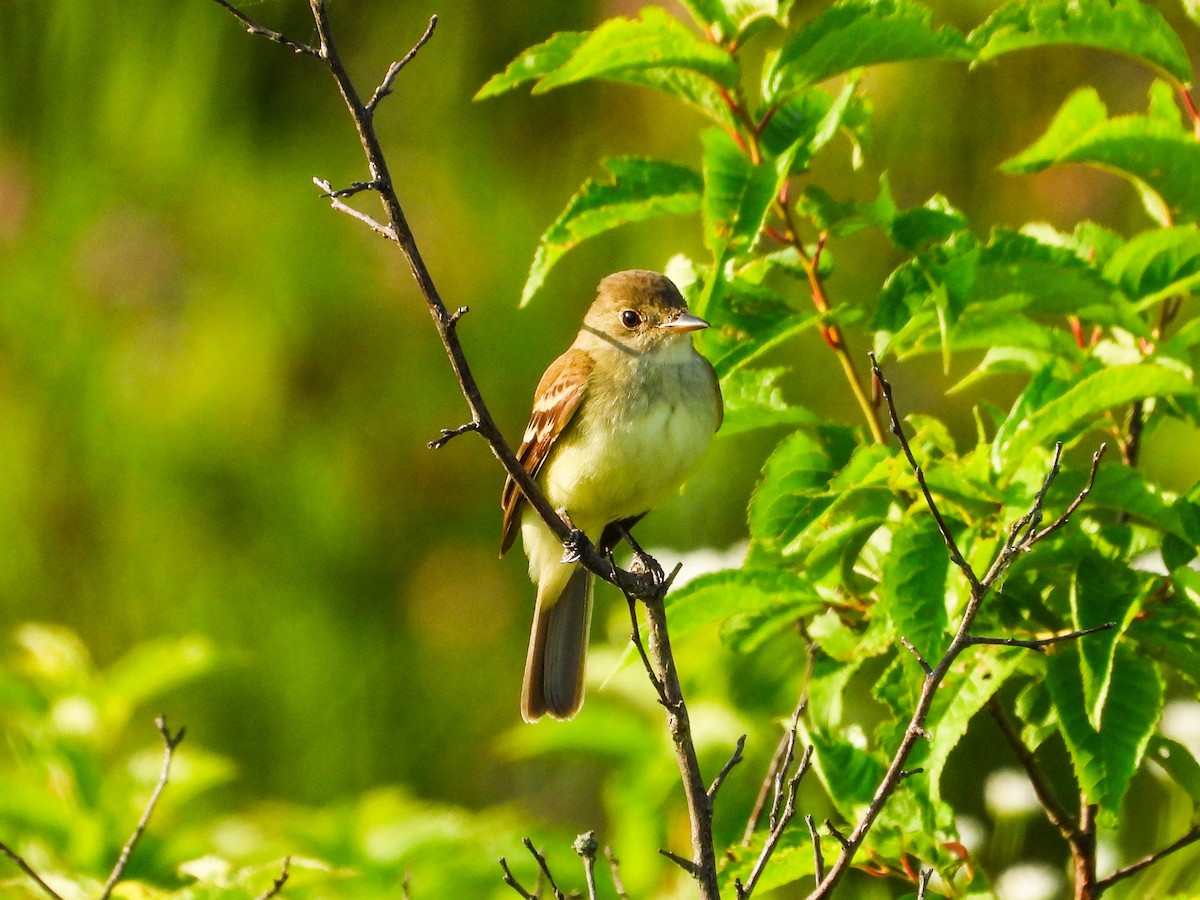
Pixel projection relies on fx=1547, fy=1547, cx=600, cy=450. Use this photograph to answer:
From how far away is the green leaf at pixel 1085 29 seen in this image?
236 centimetres

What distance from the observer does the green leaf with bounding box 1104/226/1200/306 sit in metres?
2.36

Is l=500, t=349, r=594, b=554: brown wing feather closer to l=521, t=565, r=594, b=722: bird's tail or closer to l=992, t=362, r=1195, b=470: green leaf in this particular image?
l=521, t=565, r=594, b=722: bird's tail

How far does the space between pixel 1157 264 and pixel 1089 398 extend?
14.2 inches

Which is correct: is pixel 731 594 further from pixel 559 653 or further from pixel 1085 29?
pixel 559 653

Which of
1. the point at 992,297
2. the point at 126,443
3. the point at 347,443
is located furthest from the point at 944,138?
the point at 126,443

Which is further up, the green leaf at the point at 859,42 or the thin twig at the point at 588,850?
the green leaf at the point at 859,42

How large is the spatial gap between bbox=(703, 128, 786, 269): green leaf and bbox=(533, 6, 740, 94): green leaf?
4.6 inches

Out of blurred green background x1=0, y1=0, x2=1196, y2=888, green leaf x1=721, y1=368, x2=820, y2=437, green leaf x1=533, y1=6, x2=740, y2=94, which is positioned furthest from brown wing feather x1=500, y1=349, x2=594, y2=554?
blurred green background x1=0, y1=0, x2=1196, y2=888

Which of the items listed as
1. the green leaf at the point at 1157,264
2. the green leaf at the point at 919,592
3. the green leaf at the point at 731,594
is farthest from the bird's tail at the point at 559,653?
the green leaf at the point at 1157,264

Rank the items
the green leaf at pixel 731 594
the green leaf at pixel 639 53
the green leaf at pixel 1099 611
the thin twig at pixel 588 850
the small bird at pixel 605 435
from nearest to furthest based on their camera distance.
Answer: the thin twig at pixel 588 850 < the green leaf at pixel 1099 611 < the green leaf at pixel 639 53 < the green leaf at pixel 731 594 < the small bird at pixel 605 435

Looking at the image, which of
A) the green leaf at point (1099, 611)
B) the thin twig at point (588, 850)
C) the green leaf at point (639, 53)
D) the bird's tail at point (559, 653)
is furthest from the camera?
the bird's tail at point (559, 653)

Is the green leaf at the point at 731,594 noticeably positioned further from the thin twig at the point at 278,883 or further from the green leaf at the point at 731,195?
the thin twig at the point at 278,883

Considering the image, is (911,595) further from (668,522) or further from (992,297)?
(668,522)

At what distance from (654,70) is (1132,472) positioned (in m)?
0.97
